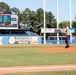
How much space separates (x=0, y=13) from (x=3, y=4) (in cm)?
4000

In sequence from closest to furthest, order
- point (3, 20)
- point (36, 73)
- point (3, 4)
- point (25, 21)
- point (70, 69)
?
1. point (36, 73)
2. point (70, 69)
3. point (3, 20)
4. point (25, 21)
5. point (3, 4)

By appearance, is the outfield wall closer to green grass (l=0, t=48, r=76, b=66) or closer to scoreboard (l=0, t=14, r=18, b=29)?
scoreboard (l=0, t=14, r=18, b=29)

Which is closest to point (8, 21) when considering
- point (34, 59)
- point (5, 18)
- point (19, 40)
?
point (5, 18)

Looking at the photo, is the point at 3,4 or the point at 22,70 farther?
the point at 3,4

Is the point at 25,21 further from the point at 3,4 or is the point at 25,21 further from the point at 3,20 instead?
the point at 3,20

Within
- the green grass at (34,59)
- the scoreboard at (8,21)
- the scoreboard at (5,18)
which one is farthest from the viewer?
the scoreboard at (8,21)

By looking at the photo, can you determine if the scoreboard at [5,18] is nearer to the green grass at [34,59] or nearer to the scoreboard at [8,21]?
the scoreboard at [8,21]

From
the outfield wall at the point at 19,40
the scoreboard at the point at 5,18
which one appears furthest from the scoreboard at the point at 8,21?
the outfield wall at the point at 19,40

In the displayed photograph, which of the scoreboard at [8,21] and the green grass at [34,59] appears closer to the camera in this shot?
the green grass at [34,59]

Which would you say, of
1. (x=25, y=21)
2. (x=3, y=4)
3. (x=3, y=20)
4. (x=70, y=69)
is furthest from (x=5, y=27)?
(x=70, y=69)

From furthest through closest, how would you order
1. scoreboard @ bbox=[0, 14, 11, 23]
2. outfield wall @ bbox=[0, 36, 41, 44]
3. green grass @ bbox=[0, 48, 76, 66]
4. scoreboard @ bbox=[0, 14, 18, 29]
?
scoreboard @ bbox=[0, 14, 18, 29] < scoreboard @ bbox=[0, 14, 11, 23] < outfield wall @ bbox=[0, 36, 41, 44] < green grass @ bbox=[0, 48, 76, 66]

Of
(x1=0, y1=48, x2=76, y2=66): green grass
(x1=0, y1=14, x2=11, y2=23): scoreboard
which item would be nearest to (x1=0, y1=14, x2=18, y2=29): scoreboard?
(x1=0, y1=14, x2=11, y2=23): scoreboard

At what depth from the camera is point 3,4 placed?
102 m

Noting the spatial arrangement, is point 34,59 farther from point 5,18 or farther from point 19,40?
point 5,18
